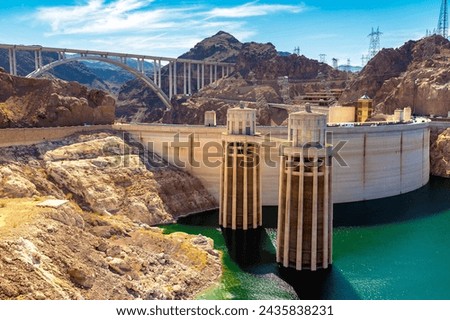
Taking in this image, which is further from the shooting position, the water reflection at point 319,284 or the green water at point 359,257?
the green water at point 359,257

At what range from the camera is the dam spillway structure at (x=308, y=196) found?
30.0 metres

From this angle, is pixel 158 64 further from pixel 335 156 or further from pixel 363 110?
pixel 335 156

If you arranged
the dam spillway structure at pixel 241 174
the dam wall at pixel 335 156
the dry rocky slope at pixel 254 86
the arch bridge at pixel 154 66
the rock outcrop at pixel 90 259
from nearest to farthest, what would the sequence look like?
the rock outcrop at pixel 90 259
the dam spillway structure at pixel 241 174
the dam wall at pixel 335 156
the arch bridge at pixel 154 66
the dry rocky slope at pixel 254 86

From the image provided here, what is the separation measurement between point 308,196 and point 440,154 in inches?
1754

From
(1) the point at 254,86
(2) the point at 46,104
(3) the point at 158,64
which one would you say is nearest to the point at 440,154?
(1) the point at 254,86

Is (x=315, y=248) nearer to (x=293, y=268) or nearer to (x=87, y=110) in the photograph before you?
(x=293, y=268)

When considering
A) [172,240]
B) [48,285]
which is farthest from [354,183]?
[48,285]

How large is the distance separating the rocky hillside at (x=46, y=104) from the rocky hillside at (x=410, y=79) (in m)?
57.0

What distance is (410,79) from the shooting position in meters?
82.7

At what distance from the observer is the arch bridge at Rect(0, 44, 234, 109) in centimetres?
7312

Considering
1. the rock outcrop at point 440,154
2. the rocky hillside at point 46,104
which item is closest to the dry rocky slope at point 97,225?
A: the rocky hillside at point 46,104

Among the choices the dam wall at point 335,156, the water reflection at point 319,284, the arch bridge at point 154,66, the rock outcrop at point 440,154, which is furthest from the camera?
the arch bridge at point 154,66

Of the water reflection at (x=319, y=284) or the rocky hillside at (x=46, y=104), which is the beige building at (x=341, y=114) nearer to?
the rocky hillside at (x=46, y=104)

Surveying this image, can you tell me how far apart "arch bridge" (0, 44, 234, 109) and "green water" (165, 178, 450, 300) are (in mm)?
47358
